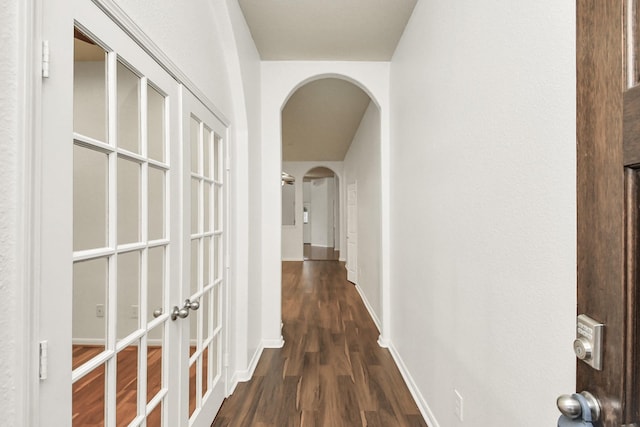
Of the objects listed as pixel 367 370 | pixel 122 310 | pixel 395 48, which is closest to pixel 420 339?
pixel 367 370

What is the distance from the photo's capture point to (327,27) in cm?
281

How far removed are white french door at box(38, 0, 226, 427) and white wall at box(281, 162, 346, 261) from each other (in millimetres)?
7541

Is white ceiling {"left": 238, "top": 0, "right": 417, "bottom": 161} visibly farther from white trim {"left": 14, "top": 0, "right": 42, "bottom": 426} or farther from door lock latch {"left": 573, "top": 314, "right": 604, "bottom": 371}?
door lock latch {"left": 573, "top": 314, "right": 604, "bottom": 371}

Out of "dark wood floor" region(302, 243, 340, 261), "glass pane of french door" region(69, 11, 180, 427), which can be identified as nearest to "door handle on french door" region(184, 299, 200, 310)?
"glass pane of french door" region(69, 11, 180, 427)

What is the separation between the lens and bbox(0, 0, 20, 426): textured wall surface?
2.38ft

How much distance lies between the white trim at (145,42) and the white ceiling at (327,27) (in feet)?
3.77

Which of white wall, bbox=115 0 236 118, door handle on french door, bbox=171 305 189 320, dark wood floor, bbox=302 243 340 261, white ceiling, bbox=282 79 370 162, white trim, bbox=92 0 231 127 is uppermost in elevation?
white ceiling, bbox=282 79 370 162

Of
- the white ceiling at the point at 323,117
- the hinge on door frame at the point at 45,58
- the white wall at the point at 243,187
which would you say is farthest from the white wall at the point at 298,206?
the hinge on door frame at the point at 45,58

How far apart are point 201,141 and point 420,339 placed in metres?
1.87

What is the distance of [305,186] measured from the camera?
14.4m

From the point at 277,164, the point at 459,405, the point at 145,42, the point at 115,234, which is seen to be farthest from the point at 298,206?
the point at 115,234

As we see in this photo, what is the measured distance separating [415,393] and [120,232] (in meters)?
2.16

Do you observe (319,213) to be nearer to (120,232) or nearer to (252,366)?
(252,366)

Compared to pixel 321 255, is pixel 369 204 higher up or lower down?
higher up
